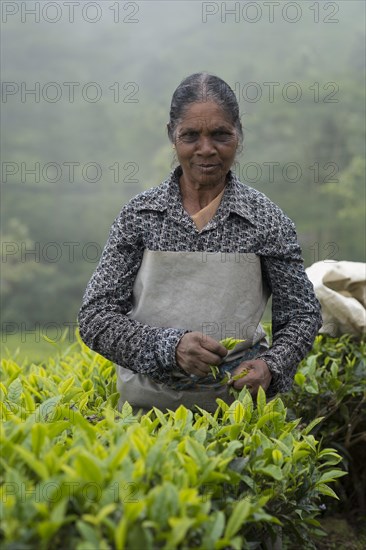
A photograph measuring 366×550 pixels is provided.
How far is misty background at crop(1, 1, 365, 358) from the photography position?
8.71m

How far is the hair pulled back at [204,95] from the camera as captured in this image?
6.89 ft

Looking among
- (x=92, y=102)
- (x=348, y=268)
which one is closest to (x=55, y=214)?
(x=92, y=102)

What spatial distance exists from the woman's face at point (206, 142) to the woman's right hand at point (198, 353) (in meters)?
0.43

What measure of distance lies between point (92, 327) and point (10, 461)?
0.74 metres

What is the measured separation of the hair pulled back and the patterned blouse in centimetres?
18

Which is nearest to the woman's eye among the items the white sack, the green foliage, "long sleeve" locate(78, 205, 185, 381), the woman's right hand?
"long sleeve" locate(78, 205, 185, 381)

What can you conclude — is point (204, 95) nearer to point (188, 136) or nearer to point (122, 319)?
point (188, 136)

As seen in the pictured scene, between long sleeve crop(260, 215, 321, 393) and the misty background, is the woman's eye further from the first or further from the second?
the misty background

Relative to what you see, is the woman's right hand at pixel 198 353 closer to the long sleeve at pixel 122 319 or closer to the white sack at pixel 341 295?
the long sleeve at pixel 122 319

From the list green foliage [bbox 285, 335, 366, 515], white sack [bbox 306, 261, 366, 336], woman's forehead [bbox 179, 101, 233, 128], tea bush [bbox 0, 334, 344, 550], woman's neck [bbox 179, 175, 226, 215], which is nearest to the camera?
tea bush [bbox 0, 334, 344, 550]

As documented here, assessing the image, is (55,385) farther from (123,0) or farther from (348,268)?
(123,0)

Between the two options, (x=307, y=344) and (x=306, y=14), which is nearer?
(x=307, y=344)

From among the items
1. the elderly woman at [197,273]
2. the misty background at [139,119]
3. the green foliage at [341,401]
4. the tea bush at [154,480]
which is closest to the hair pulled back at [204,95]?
the elderly woman at [197,273]

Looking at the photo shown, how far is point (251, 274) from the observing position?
217 centimetres
